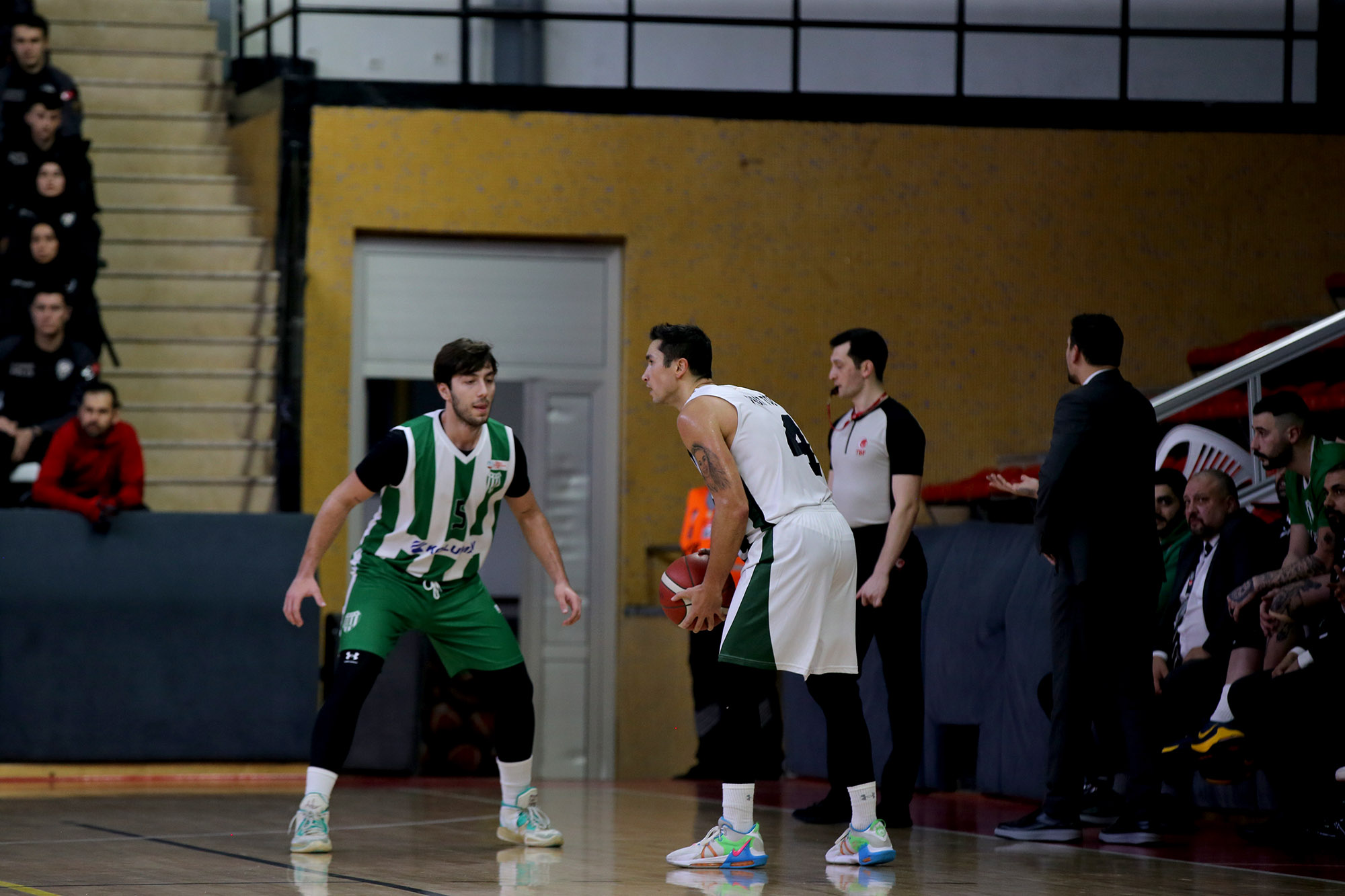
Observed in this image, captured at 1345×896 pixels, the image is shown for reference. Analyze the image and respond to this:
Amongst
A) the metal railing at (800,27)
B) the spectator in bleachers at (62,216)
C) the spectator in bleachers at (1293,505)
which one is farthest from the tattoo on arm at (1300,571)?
the spectator in bleachers at (62,216)

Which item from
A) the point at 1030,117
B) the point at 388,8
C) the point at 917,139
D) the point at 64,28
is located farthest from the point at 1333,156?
the point at 64,28

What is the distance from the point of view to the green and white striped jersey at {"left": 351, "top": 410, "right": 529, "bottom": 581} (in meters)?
6.44

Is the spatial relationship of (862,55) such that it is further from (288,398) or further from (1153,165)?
(288,398)

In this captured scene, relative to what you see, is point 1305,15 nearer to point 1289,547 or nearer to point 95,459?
point 1289,547

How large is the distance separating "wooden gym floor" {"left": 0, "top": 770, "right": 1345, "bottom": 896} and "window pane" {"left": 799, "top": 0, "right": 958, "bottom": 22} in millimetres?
6144

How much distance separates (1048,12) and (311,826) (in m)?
8.87

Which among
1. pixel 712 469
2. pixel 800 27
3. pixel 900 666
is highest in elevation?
pixel 800 27

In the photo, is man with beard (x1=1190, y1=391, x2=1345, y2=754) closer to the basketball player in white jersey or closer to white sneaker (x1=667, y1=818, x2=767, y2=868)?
the basketball player in white jersey

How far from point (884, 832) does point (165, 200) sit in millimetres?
9301

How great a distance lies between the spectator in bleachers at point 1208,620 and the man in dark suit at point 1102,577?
56cm

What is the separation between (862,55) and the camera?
41.2 feet

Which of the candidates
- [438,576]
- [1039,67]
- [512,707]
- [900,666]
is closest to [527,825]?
[512,707]

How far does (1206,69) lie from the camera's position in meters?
12.7

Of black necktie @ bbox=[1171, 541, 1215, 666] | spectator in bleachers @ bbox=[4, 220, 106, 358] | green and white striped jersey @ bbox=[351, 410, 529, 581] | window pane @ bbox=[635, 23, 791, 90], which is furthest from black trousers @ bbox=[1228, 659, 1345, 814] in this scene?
spectator in bleachers @ bbox=[4, 220, 106, 358]
